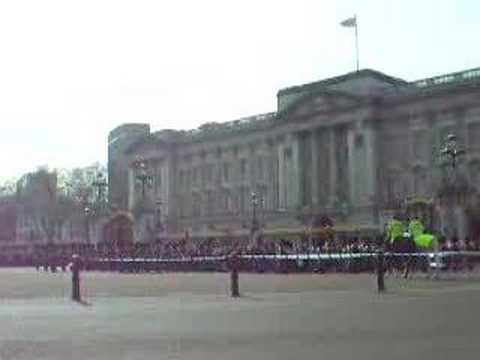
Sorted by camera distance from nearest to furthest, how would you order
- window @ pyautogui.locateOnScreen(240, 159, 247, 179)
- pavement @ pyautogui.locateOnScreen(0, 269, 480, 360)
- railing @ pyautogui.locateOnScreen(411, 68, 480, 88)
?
pavement @ pyautogui.locateOnScreen(0, 269, 480, 360) < railing @ pyautogui.locateOnScreen(411, 68, 480, 88) < window @ pyautogui.locateOnScreen(240, 159, 247, 179)

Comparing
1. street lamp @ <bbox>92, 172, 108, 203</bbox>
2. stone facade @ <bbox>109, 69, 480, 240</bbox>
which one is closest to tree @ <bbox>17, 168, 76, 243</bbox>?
stone facade @ <bbox>109, 69, 480, 240</bbox>

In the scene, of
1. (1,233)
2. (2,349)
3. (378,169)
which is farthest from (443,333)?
(1,233)

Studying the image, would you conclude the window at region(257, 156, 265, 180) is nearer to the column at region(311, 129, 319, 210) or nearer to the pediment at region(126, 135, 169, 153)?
the column at region(311, 129, 319, 210)

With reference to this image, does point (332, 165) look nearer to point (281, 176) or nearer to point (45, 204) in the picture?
point (281, 176)

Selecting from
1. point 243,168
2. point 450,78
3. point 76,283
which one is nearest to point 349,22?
point 450,78

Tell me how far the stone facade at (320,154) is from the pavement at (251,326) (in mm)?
71937

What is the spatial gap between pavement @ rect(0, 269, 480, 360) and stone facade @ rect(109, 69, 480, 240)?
71937mm

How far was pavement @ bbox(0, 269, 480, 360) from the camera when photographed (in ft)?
41.2

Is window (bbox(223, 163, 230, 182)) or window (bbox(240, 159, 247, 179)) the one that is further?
window (bbox(223, 163, 230, 182))

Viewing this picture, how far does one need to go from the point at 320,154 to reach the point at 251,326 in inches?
4827

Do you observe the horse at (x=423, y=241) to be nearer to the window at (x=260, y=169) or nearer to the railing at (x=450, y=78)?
the railing at (x=450, y=78)

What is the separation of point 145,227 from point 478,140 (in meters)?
47.1

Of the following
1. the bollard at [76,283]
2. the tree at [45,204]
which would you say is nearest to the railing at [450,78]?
the tree at [45,204]

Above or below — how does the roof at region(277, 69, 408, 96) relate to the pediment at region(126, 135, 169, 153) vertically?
above
